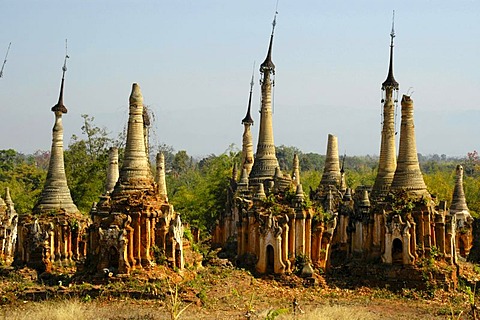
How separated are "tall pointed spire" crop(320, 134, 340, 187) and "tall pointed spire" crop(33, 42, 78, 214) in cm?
1294

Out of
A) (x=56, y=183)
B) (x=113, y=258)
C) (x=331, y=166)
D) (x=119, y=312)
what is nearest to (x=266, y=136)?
(x=331, y=166)

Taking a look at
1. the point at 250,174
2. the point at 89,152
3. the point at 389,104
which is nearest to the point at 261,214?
the point at 250,174

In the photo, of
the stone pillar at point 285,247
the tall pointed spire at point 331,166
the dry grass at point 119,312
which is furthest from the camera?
the tall pointed spire at point 331,166

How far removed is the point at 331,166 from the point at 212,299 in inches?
578

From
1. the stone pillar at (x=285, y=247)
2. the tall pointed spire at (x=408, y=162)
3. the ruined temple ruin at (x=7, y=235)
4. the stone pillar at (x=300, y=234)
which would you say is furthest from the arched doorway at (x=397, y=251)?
the ruined temple ruin at (x=7, y=235)

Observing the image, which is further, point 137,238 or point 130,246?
point 137,238

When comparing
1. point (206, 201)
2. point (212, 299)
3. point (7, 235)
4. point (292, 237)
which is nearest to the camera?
point (212, 299)

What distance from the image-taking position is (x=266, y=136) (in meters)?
31.4

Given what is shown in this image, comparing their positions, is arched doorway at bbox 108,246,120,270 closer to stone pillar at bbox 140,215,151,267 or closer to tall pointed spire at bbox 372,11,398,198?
stone pillar at bbox 140,215,151,267

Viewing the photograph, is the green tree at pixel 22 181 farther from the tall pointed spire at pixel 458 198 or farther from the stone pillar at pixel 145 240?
the tall pointed spire at pixel 458 198

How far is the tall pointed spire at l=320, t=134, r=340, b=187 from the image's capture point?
32.8 metres

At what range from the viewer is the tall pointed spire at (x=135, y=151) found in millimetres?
21594

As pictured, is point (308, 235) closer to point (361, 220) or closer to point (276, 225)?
point (276, 225)

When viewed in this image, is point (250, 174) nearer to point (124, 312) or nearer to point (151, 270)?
point (151, 270)
